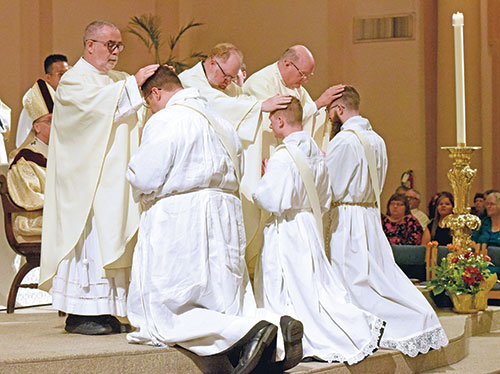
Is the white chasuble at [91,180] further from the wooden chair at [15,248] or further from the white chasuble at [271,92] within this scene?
the wooden chair at [15,248]

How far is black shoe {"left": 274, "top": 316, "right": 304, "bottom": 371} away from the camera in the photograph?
4781 mm

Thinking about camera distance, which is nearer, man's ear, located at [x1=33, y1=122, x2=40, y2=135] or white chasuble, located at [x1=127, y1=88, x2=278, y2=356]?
white chasuble, located at [x1=127, y1=88, x2=278, y2=356]

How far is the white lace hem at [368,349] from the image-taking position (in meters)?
5.25

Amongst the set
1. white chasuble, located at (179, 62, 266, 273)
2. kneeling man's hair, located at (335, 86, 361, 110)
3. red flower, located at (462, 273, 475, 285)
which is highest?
kneeling man's hair, located at (335, 86, 361, 110)

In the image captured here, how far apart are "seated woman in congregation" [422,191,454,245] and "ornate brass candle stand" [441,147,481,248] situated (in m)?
1.83

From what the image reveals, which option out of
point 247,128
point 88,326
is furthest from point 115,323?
point 247,128

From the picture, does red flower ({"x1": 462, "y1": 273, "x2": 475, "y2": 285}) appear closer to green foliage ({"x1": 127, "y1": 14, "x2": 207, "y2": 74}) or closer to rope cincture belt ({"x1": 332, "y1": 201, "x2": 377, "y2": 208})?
rope cincture belt ({"x1": 332, "y1": 201, "x2": 377, "y2": 208})

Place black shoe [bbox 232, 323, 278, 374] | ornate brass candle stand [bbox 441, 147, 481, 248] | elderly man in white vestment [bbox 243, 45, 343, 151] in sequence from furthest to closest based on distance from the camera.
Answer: ornate brass candle stand [bbox 441, 147, 481, 248] → elderly man in white vestment [bbox 243, 45, 343, 151] → black shoe [bbox 232, 323, 278, 374]

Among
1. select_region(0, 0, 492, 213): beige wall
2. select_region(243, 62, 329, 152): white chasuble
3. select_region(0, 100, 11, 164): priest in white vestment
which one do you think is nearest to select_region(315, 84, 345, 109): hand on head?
select_region(243, 62, 329, 152): white chasuble

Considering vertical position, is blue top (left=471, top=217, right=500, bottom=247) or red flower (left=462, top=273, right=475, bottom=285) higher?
blue top (left=471, top=217, right=500, bottom=247)

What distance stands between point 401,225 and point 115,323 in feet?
16.9

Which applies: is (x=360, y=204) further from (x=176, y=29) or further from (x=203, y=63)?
(x=176, y=29)

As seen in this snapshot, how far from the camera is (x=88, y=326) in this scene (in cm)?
536

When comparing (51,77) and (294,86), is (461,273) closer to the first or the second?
(294,86)
